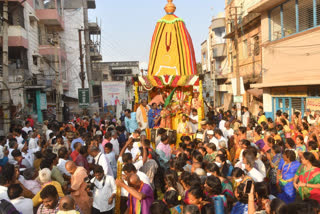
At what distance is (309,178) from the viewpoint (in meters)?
4.27

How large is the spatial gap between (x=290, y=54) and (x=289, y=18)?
6.30 ft

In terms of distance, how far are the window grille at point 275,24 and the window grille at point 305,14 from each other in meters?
1.83

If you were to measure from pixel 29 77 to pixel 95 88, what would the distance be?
1785 centimetres

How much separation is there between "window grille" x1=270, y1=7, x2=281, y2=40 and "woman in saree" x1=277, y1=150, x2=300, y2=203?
1162 cm

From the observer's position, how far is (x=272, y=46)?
48.3 ft

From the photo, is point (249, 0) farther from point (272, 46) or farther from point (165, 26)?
point (165, 26)

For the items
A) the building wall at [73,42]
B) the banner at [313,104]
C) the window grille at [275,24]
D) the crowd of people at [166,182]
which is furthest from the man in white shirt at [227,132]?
the building wall at [73,42]

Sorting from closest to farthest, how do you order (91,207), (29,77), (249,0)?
(91,207)
(29,77)
(249,0)

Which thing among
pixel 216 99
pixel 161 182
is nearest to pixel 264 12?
pixel 161 182

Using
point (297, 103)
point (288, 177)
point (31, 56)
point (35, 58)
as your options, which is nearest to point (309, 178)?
point (288, 177)

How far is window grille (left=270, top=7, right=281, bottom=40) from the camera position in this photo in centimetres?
1473

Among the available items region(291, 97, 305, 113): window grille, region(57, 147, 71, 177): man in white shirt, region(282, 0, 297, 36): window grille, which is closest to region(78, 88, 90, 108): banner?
region(57, 147, 71, 177): man in white shirt

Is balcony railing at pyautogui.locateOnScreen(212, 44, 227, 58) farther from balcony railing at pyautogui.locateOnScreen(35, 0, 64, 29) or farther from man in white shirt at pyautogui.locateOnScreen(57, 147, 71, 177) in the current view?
man in white shirt at pyautogui.locateOnScreen(57, 147, 71, 177)

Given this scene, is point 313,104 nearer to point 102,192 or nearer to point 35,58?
point 102,192
